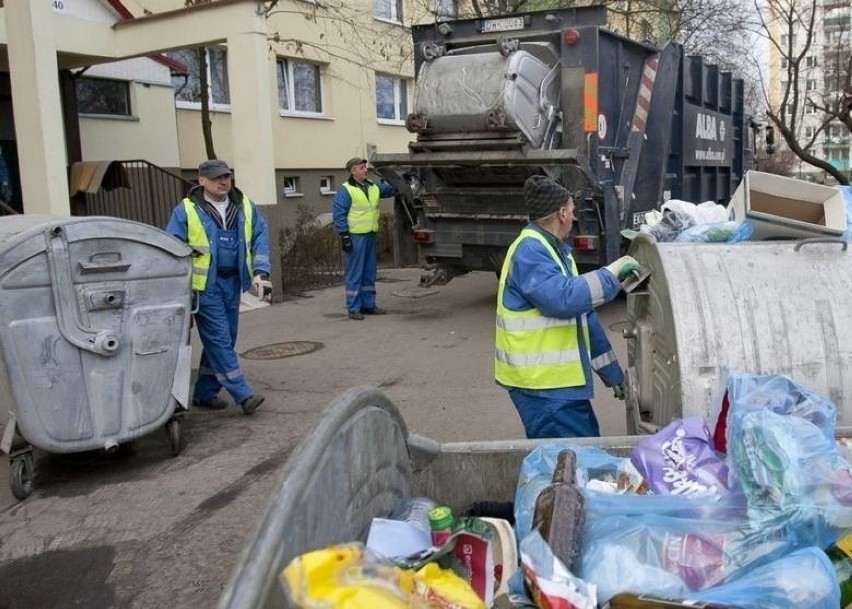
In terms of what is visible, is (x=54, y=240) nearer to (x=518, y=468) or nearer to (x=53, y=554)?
(x=53, y=554)

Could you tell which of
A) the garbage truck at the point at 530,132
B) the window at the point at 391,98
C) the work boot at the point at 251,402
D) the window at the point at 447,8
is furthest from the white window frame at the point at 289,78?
the work boot at the point at 251,402

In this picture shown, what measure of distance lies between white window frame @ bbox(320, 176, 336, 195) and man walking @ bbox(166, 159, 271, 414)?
1081 centimetres

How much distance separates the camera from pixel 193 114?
13336 mm

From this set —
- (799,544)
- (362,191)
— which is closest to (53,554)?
(799,544)

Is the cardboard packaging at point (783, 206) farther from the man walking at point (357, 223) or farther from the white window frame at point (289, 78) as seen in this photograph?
the white window frame at point (289, 78)

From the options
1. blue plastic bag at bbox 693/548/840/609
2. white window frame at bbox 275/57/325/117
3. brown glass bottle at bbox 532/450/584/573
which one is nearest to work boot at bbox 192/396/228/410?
brown glass bottle at bbox 532/450/584/573

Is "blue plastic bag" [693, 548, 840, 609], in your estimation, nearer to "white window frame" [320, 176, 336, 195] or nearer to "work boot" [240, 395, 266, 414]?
"work boot" [240, 395, 266, 414]

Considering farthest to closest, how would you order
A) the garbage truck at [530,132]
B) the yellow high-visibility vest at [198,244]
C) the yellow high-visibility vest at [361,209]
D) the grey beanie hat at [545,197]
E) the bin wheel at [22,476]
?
the yellow high-visibility vest at [361,209]
the garbage truck at [530,132]
the yellow high-visibility vest at [198,244]
the bin wheel at [22,476]
the grey beanie hat at [545,197]

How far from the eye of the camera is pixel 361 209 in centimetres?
859

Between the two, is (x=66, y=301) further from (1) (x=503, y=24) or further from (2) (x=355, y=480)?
(1) (x=503, y=24)

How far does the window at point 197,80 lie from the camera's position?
12891 mm

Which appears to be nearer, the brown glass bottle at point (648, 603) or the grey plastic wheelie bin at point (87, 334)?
the brown glass bottle at point (648, 603)

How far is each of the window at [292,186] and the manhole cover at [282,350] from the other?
8032 mm

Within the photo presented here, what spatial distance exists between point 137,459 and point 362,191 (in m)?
4.58
